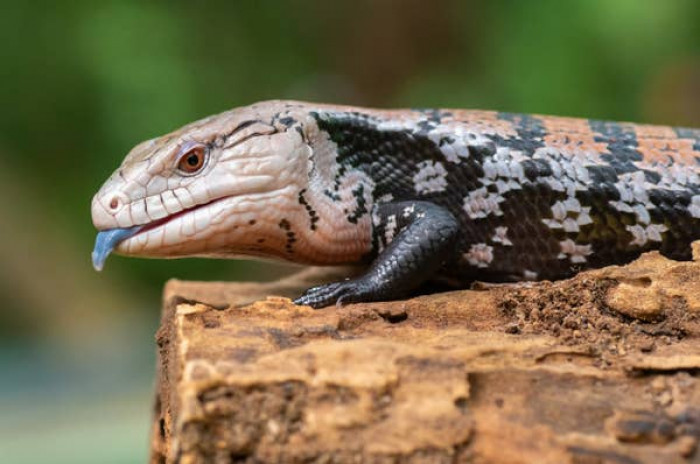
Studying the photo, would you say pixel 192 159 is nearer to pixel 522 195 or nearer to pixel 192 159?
pixel 192 159

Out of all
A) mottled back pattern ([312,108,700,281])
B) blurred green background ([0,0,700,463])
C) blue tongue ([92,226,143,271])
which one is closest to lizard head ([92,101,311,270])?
blue tongue ([92,226,143,271])

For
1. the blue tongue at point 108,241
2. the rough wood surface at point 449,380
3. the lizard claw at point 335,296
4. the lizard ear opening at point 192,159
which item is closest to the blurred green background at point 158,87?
the blue tongue at point 108,241

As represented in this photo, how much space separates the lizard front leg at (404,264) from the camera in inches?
131

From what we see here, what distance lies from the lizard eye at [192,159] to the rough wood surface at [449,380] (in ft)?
2.17

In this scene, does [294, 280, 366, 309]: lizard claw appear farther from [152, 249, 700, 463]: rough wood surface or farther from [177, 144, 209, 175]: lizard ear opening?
[177, 144, 209, 175]: lizard ear opening

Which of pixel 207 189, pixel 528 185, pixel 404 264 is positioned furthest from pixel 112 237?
pixel 528 185

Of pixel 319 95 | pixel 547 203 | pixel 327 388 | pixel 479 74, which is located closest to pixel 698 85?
pixel 479 74

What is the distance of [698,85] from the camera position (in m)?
8.20

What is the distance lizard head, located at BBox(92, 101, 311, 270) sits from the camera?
341 centimetres

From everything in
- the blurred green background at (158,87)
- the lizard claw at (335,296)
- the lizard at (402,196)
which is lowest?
the lizard claw at (335,296)

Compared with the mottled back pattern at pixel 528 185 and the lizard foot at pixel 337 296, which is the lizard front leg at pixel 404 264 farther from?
the mottled back pattern at pixel 528 185

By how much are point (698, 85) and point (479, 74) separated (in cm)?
237

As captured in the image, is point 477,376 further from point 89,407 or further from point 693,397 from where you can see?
point 89,407

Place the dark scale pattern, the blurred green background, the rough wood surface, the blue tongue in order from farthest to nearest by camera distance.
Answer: the blurred green background < the dark scale pattern < the blue tongue < the rough wood surface
